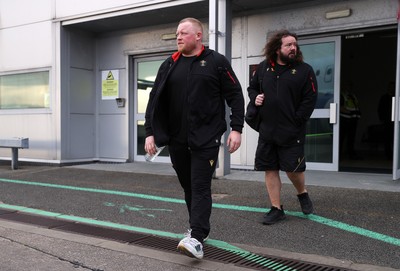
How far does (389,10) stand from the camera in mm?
7000

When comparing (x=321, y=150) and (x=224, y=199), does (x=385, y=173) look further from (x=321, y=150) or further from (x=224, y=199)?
(x=224, y=199)

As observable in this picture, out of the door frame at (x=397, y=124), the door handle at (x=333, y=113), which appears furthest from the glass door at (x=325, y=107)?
the door frame at (x=397, y=124)

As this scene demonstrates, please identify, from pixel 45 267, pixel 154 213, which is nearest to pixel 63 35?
pixel 154 213

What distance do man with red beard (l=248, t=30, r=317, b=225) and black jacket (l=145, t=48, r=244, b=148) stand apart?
81 centimetres

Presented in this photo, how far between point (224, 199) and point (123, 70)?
5.23m

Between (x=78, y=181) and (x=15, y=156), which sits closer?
(x=78, y=181)

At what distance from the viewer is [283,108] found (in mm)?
4332

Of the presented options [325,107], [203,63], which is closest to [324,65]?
[325,107]

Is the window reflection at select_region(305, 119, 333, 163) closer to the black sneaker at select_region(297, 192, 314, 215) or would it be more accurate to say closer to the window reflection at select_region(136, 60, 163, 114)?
the black sneaker at select_region(297, 192, 314, 215)

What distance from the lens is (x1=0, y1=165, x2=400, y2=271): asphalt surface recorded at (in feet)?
11.9

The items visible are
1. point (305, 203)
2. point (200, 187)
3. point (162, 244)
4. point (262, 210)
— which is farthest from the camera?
point (262, 210)

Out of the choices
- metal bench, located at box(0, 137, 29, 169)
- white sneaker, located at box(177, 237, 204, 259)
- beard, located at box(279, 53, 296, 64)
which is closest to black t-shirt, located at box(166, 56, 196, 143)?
white sneaker, located at box(177, 237, 204, 259)

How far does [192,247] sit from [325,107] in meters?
5.12

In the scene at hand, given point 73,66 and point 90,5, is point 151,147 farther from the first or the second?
point 73,66
